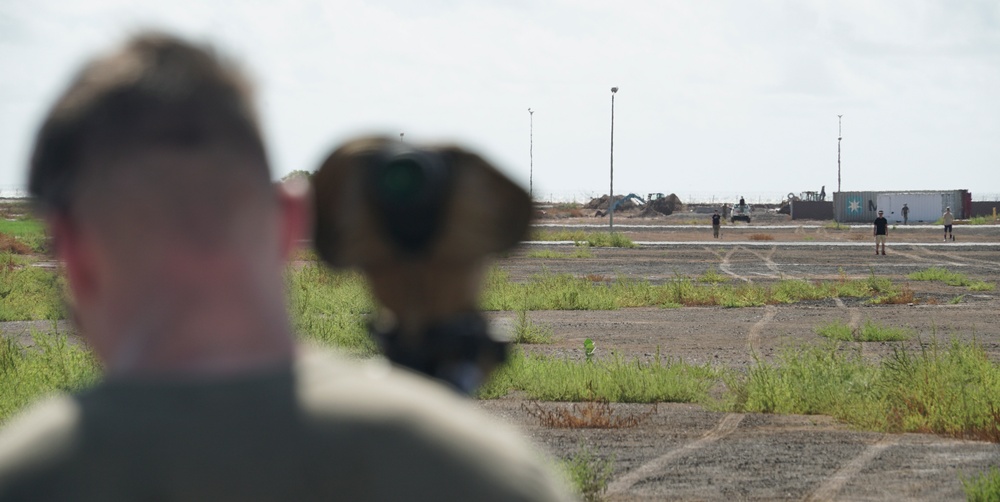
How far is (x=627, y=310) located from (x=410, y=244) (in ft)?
79.7

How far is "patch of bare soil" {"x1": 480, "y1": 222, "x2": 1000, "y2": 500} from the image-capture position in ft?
27.7

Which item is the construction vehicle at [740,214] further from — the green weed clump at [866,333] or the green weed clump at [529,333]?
the green weed clump at [529,333]

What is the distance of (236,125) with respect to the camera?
3.85ft

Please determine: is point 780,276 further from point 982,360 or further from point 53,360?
point 53,360

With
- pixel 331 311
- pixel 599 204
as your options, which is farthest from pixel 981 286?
pixel 599 204

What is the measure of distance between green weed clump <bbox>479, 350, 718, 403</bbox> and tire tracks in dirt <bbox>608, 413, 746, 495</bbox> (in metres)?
1.18

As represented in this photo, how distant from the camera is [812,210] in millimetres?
109438

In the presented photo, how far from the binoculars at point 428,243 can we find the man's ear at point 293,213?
0.06 metres

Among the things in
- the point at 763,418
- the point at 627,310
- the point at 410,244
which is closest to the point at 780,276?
the point at 627,310

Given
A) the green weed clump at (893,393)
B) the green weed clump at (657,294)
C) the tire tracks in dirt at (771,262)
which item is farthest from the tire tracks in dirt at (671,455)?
the tire tracks in dirt at (771,262)

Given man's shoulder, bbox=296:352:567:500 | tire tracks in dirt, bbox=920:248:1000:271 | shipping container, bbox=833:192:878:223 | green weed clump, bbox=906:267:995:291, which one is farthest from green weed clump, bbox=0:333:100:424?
shipping container, bbox=833:192:878:223

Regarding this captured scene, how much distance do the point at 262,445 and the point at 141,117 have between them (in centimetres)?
36

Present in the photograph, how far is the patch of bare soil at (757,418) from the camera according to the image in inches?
333

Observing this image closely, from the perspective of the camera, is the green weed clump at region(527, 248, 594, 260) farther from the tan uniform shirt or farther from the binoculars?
the tan uniform shirt
